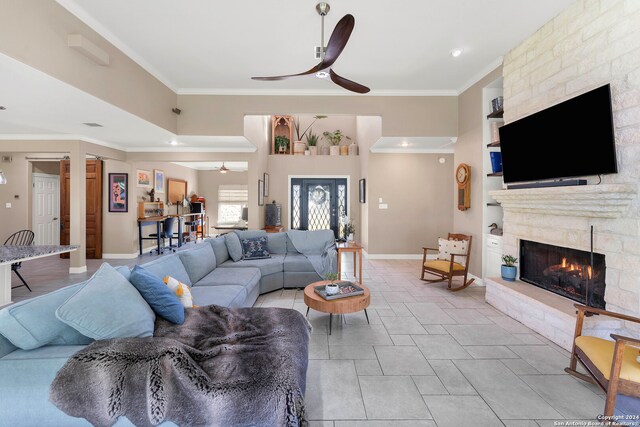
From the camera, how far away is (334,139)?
320 inches

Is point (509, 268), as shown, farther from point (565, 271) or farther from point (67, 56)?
point (67, 56)

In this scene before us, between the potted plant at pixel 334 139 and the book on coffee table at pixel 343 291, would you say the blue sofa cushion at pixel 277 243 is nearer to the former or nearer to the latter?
the book on coffee table at pixel 343 291

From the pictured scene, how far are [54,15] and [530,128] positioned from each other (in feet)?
15.7

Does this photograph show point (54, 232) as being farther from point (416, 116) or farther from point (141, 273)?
point (416, 116)

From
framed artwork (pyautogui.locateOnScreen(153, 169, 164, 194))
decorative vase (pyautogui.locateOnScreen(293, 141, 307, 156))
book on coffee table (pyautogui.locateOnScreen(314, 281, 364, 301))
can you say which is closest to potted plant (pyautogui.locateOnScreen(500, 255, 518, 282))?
book on coffee table (pyautogui.locateOnScreen(314, 281, 364, 301))

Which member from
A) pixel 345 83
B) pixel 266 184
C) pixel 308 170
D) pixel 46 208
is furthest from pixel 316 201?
pixel 46 208

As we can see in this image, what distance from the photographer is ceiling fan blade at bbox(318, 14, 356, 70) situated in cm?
208

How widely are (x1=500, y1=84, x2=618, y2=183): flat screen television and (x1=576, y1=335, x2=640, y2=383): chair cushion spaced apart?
1.38 metres

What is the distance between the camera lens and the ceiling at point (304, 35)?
276cm

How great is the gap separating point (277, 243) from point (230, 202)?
6.21 m

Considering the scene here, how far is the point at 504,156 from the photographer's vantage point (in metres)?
3.43

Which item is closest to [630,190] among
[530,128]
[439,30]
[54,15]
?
[530,128]

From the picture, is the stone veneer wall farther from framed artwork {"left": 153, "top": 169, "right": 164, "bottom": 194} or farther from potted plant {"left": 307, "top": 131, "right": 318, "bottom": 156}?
framed artwork {"left": 153, "top": 169, "right": 164, "bottom": 194}

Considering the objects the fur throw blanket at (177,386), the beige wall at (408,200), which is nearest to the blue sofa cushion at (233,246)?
the fur throw blanket at (177,386)
